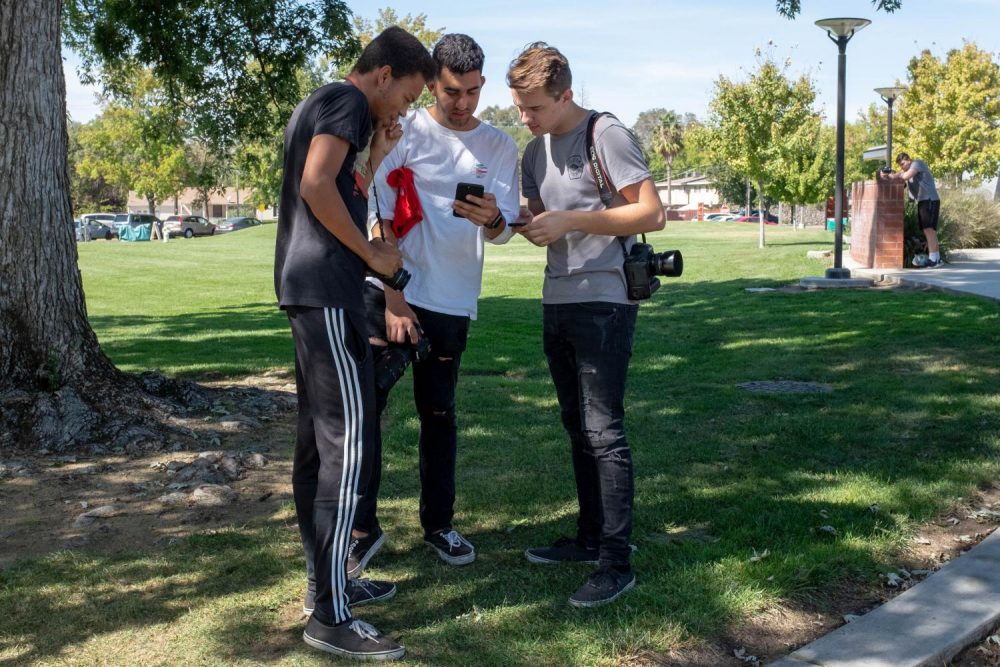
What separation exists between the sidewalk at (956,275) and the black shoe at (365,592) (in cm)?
1060

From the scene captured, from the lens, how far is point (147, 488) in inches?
209

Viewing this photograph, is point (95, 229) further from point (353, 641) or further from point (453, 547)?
point (353, 641)

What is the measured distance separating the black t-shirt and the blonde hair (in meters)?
0.69

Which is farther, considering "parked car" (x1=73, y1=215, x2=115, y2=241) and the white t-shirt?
"parked car" (x1=73, y1=215, x2=115, y2=241)

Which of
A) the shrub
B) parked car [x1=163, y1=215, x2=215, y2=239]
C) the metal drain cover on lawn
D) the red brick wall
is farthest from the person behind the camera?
parked car [x1=163, y1=215, x2=215, y2=239]

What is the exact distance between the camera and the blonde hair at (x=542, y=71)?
3.80 metres

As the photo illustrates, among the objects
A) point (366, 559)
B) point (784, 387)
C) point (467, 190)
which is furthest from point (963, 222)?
point (366, 559)

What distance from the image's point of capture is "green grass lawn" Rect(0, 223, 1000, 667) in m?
3.57

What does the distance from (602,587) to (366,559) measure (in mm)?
948

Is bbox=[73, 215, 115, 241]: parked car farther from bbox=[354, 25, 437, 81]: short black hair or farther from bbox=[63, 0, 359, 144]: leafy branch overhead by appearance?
bbox=[354, 25, 437, 81]: short black hair

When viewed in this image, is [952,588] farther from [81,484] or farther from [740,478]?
[81,484]

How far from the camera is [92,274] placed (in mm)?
24875

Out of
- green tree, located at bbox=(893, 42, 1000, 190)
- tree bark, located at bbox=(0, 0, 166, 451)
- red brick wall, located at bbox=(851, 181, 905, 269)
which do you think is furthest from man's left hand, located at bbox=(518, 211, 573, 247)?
green tree, located at bbox=(893, 42, 1000, 190)

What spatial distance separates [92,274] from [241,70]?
16066mm
